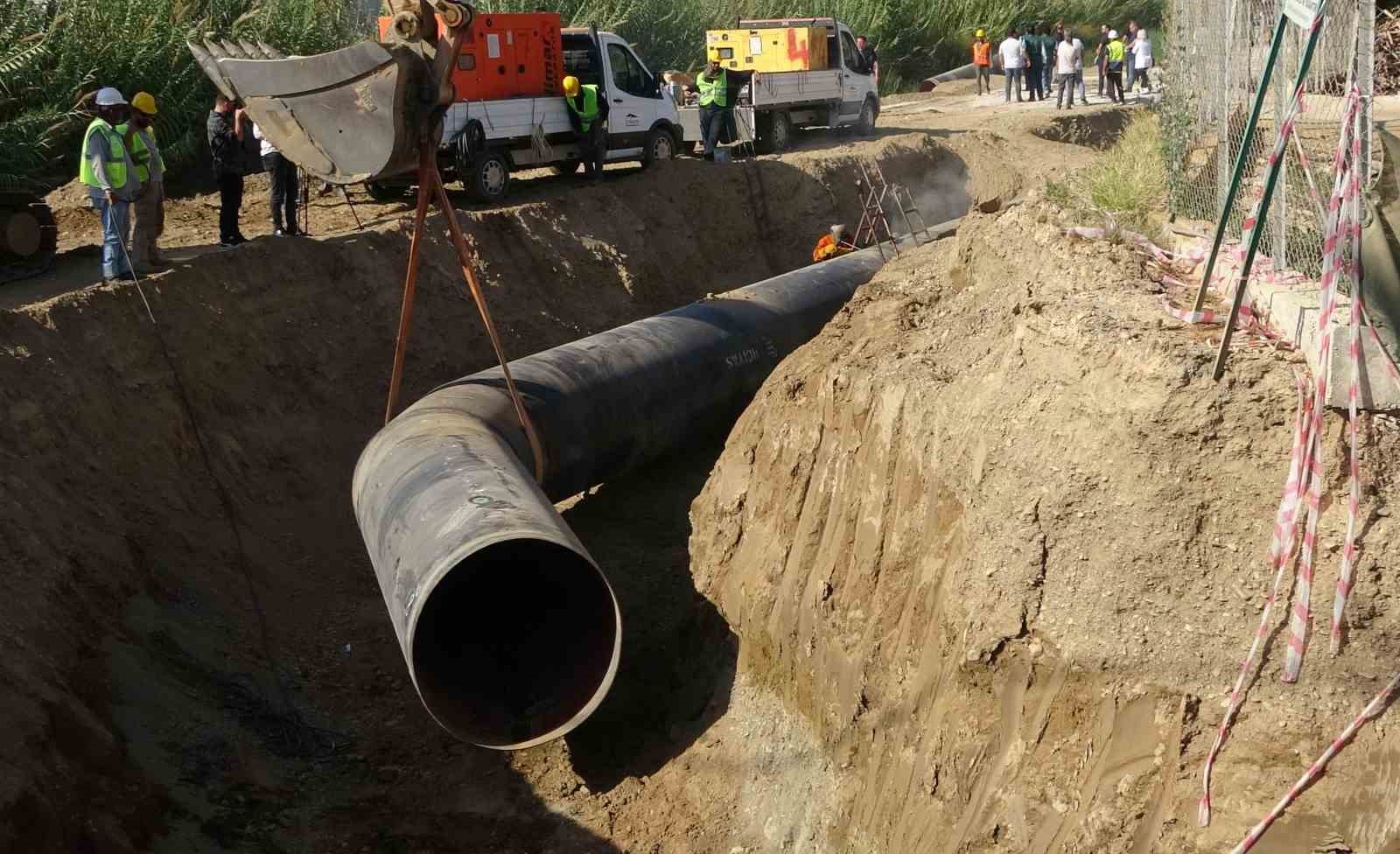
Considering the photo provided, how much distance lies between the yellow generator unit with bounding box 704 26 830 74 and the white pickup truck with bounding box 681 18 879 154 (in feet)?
0.72

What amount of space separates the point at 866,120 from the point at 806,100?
99.1 inches

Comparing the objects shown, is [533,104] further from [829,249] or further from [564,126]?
[829,249]

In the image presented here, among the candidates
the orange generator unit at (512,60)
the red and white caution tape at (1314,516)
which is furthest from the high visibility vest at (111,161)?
the red and white caution tape at (1314,516)

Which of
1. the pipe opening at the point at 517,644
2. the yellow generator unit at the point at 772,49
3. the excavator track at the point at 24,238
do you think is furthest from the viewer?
the yellow generator unit at the point at 772,49

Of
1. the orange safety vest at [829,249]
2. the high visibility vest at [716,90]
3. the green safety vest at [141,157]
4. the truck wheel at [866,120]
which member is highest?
the green safety vest at [141,157]

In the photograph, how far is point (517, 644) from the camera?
29.2ft

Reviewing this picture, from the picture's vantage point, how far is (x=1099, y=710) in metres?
5.66

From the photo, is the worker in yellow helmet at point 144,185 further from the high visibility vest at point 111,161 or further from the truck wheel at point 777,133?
the truck wheel at point 777,133

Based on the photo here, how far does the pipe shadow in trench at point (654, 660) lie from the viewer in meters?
8.53

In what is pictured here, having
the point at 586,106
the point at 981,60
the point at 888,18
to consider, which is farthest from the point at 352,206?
the point at 888,18

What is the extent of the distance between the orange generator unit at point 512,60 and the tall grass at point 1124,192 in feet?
31.6

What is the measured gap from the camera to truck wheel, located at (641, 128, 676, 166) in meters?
20.1

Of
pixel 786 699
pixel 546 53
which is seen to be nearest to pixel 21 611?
Result: pixel 786 699

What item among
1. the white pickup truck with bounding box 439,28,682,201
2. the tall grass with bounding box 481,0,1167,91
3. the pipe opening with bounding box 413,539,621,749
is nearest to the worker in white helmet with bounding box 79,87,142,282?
the pipe opening with bounding box 413,539,621,749
